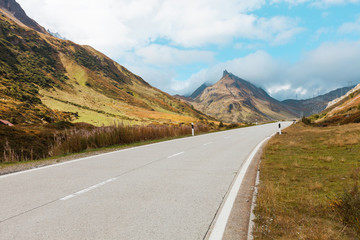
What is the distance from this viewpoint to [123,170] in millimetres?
6785

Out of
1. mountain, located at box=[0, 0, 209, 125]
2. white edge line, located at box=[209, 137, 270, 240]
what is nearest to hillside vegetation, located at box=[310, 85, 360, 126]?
white edge line, located at box=[209, 137, 270, 240]

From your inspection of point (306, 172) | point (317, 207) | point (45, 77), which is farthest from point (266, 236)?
point (45, 77)

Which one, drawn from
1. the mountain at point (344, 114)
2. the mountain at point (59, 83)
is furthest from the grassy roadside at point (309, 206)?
the mountain at point (59, 83)

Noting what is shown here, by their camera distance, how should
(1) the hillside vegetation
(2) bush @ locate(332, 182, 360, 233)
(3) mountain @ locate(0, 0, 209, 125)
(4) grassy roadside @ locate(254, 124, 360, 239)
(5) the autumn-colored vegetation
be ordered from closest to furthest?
(4) grassy roadside @ locate(254, 124, 360, 239)
(2) bush @ locate(332, 182, 360, 233)
(5) the autumn-colored vegetation
(1) the hillside vegetation
(3) mountain @ locate(0, 0, 209, 125)

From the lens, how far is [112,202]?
161 inches

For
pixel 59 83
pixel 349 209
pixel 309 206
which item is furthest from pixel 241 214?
pixel 59 83

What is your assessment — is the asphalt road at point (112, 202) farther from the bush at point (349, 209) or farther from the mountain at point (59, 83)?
the mountain at point (59, 83)

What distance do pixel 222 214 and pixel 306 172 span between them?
386 cm

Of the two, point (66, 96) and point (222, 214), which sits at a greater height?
point (66, 96)

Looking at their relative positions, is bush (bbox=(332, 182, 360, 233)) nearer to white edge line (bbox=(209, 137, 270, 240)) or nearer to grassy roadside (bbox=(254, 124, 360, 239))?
grassy roadside (bbox=(254, 124, 360, 239))

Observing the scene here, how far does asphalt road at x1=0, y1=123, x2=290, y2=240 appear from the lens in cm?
303

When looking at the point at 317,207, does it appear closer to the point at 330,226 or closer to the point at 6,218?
the point at 330,226

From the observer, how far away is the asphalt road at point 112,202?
3.03m

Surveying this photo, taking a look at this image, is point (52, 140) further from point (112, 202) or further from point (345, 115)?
point (345, 115)
